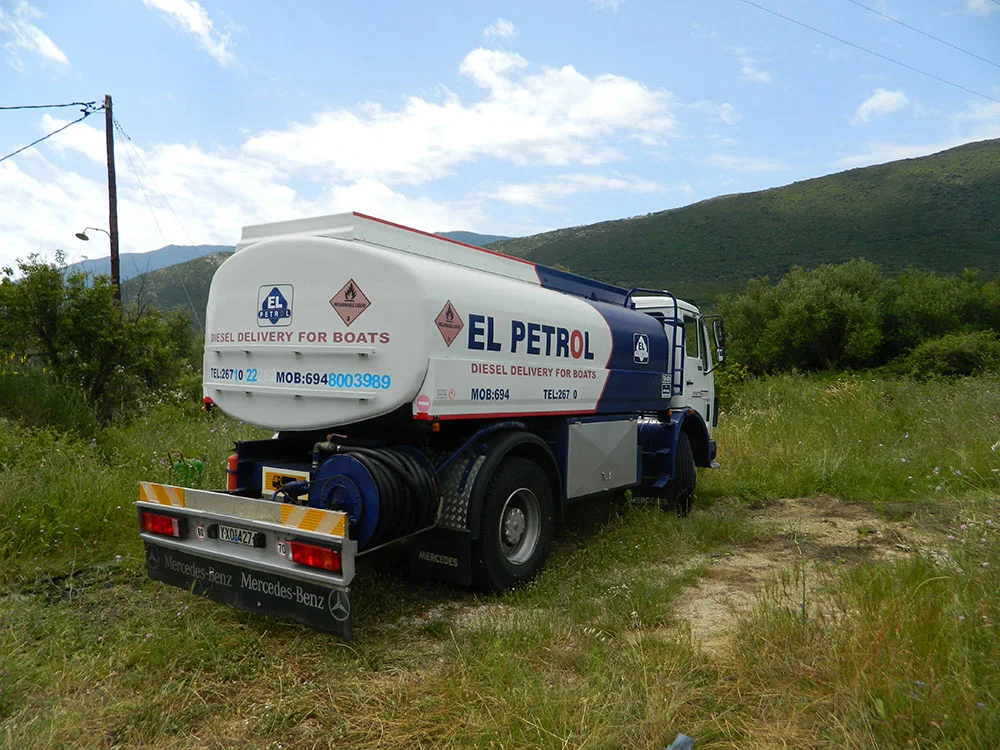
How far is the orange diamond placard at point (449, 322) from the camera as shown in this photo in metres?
4.43

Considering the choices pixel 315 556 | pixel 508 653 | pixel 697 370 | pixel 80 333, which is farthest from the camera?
pixel 80 333

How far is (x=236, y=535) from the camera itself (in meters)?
4.03

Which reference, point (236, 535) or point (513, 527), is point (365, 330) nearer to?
point (236, 535)

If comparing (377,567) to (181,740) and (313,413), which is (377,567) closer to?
(313,413)

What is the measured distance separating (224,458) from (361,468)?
4075mm

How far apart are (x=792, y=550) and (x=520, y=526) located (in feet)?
8.97

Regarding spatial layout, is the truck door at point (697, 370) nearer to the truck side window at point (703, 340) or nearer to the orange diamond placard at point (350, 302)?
the truck side window at point (703, 340)

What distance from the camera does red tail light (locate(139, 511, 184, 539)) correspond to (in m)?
4.27

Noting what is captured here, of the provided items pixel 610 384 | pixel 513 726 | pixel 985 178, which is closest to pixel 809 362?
pixel 610 384

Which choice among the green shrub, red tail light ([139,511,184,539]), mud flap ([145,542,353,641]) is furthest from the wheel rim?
the green shrub

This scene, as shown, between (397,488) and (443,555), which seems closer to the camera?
(397,488)

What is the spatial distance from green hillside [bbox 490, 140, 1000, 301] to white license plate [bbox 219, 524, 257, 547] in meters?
46.3

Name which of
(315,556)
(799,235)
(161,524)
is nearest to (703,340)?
(315,556)

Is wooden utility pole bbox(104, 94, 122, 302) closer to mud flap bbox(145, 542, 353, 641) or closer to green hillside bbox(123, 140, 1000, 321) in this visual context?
mud flap bbox(145, 542, 353, 641)
